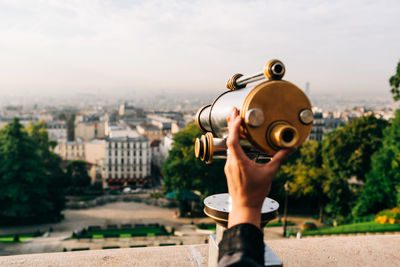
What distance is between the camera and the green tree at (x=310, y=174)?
94.6 feet

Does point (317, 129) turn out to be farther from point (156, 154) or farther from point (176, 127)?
point (156, 154)

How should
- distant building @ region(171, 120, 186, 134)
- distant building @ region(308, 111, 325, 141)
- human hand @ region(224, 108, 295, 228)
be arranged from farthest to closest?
1. distant building @ region(171, 120, 186, 134)
2. distant building @ region(308, 111, 325, 141)
3. human hand @ region(224, 108, 295, 228)

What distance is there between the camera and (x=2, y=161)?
31.0m

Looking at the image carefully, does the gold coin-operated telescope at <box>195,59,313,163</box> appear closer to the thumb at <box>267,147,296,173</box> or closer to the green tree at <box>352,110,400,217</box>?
the thumb at <box>267,147,296,173</box>

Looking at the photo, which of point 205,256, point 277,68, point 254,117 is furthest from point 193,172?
point 254,117

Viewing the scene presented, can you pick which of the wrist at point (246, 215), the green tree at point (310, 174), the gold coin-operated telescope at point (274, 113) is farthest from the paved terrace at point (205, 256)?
the green tree at point (310, 174)

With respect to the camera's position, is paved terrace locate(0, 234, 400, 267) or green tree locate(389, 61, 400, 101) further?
green tree locate(389, 61, 400, 101)

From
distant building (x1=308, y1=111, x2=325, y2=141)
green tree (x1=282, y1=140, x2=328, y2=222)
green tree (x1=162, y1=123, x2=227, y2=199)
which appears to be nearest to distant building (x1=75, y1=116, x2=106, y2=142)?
distant building (x1=308, y1=111, x2=325, y2=141)

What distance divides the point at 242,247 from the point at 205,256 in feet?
6.78

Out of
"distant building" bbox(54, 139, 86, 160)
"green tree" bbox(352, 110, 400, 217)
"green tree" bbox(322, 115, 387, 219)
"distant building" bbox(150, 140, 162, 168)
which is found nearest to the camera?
"green tree" bbox(352, 110, 400, 217)

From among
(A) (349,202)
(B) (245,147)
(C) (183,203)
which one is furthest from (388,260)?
(C) (183,203)

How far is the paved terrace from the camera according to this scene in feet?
11.8

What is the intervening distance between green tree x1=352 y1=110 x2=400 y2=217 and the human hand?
21713 mm

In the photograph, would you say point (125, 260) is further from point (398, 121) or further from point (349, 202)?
point (349, 202)
